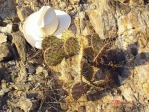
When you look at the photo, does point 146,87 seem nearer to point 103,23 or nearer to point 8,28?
point 103,23

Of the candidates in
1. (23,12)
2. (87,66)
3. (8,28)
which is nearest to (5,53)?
(8,28)

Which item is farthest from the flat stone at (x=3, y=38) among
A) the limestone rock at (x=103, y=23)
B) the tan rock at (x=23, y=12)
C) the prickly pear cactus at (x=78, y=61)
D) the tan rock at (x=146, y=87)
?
the tan rock at (x=146, y=87)

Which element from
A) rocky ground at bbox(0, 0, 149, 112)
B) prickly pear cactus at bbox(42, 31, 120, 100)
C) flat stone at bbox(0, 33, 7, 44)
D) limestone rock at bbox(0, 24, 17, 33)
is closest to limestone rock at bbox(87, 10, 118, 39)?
rocky ground at bbox(0, 0, 149, 112)

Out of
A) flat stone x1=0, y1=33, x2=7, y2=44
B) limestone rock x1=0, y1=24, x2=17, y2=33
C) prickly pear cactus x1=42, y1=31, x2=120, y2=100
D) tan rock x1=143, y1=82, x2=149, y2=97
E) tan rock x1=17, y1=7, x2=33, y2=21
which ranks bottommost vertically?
tan rock x1=143, y1=82, x2=149, y2=97

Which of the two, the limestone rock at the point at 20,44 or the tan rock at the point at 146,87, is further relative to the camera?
the limestone rock at the point at 20,44

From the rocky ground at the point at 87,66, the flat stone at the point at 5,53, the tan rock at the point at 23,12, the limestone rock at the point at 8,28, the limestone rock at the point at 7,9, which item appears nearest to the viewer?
the rocky ground at the point at 87,66

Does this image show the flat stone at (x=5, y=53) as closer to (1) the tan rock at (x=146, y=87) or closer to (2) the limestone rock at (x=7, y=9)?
(2) the limestone rock at (x=7, y=9)

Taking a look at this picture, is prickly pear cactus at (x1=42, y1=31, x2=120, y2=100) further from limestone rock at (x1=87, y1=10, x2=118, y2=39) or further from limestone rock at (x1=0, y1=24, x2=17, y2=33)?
limestone rock at (x1=0, y1=24, x2=17, y2=33)

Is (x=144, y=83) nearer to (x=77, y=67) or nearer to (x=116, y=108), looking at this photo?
(x=116, y=108)
